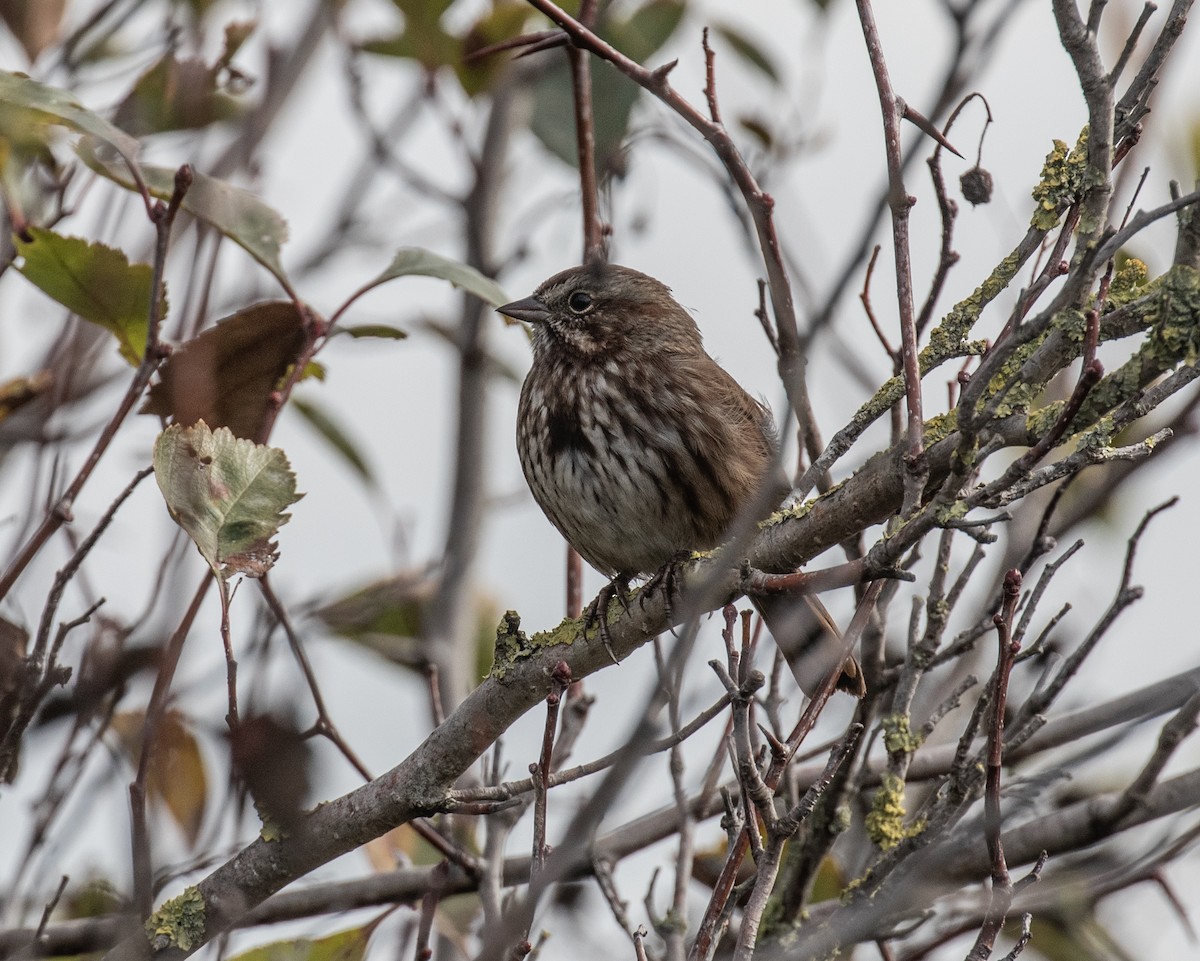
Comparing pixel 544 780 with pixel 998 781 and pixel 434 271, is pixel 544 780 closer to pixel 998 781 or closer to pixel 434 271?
pixel 998 781

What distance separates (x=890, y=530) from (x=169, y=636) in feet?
3.72

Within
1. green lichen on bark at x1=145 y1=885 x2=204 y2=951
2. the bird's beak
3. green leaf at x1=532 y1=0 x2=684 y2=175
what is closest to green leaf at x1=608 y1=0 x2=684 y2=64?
green leaf at x1=532 y1=0 x2=684 y2=175

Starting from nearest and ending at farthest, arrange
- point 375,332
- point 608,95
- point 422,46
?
point 375,332, point 608,95, point 422,46

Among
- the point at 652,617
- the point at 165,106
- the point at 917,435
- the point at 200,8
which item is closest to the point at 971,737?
the point at 652,617

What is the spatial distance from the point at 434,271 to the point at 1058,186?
1352 mm

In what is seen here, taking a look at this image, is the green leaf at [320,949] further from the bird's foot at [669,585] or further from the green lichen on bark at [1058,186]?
the green lichen on bark at [1058,186]

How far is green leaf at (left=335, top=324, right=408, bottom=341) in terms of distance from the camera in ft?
10.8

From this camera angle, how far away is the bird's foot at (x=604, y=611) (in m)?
2.90

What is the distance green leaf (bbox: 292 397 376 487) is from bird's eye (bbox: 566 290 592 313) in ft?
2.56

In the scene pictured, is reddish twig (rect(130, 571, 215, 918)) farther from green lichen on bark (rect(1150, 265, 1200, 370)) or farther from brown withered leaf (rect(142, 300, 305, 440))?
green lichen on bark (rect(1150, 265, 1200, 370))

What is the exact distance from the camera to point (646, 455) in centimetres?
397

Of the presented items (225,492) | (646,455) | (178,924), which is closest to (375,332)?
(225,492)

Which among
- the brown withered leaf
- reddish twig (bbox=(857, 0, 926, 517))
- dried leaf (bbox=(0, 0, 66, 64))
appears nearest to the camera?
reddish twig (bbox=(857, 0, 926, 517))

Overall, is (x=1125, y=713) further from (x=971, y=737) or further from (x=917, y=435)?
(x=917, y=435)
